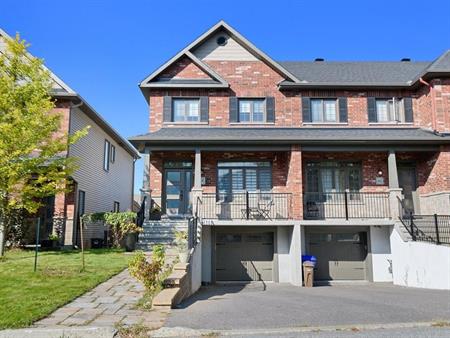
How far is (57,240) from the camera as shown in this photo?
583 inches

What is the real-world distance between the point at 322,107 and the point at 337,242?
572 cm

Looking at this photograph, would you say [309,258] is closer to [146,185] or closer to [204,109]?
[146,185]

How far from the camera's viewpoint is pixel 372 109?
16.4 meters

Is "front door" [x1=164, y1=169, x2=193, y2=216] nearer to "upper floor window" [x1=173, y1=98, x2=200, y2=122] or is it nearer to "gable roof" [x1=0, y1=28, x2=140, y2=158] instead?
"upper floor window" [x1=173, y1=98, x2=200, y2=122]

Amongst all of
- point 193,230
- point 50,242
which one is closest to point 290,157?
point 193,230

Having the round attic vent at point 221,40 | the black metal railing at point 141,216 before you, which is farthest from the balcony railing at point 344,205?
the round attic vent at point 221,40

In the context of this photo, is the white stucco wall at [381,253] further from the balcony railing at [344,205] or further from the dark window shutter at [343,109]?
the dark window shutter at [343,109]

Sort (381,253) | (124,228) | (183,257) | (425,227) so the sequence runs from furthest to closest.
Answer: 1. (381,253)
2. (124,228)
3. (425,227)
4. (183,257)

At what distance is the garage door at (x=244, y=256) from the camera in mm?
14289

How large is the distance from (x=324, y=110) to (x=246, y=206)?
550 cm

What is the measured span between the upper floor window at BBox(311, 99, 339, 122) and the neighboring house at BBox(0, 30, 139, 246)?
9.79 m

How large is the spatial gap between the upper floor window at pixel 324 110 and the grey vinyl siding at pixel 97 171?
9.83m

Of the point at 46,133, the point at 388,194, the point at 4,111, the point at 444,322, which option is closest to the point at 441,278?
the point at 388,194

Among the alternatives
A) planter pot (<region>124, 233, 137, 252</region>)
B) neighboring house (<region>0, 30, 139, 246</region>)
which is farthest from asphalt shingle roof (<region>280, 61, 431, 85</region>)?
neighboring house (<region>0, 30, 139, 246</region>)
